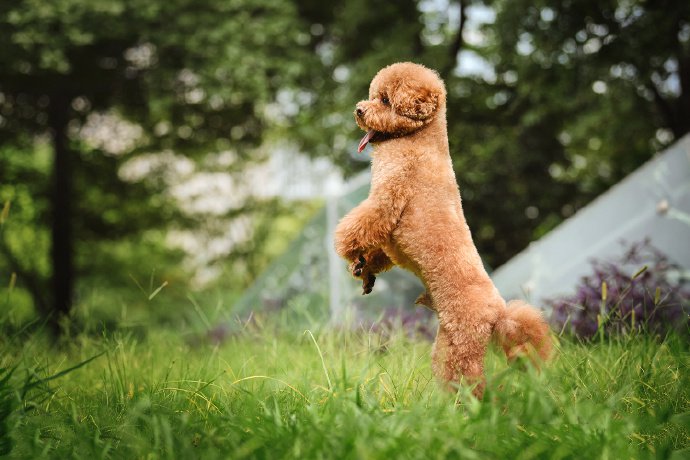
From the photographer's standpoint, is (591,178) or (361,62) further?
(591,178)

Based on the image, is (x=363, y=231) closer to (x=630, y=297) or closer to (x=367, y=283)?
(x=367, y=283)

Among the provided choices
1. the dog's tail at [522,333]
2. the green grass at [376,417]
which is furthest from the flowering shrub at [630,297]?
the dog's tail at [522,333]

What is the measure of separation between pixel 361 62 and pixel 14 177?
5756 millimetres

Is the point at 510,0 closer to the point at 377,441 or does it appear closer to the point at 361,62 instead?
the point at 361,62

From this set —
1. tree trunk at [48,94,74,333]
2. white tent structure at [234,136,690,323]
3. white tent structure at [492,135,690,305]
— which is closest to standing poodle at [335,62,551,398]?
white tent structure at [234,136,690,323]

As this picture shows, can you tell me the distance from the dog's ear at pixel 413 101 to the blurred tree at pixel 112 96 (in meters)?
4.97

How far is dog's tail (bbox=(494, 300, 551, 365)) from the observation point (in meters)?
1.81

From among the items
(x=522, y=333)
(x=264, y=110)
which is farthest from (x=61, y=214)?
(x=522, y=333)

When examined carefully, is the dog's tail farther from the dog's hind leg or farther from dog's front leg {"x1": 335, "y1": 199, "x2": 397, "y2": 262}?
dog's front leg {"x1": 335, "y1": 199, "x2": 397, "y2": 262}

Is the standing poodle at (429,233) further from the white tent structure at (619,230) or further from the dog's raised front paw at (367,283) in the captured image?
the white tent structure at (619,230)

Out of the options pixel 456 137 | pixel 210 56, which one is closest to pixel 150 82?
pixel 210 56

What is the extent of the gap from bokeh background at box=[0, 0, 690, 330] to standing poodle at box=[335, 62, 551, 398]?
314 centimetres

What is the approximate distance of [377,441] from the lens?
1466 mm

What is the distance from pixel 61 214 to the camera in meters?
8.21
